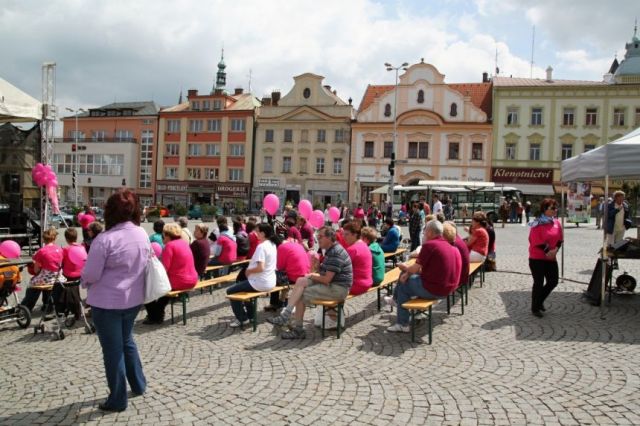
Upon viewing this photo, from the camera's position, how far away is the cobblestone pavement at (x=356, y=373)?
430cm

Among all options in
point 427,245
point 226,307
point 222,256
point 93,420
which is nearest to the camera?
point 93,420

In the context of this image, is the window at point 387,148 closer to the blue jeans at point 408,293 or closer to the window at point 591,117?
the window at point 591,117

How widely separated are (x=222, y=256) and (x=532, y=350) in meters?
5.73

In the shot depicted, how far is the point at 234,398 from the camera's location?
4609 mm

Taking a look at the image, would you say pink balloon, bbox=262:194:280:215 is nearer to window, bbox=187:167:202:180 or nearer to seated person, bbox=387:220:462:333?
seated person, bbox=387:220:462:333

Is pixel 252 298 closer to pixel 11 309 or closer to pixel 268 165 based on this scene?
pixel 11 309

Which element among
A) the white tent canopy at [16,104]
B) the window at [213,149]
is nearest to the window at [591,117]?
the window at [213,149]

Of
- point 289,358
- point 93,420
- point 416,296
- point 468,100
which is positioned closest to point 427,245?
point 416,296

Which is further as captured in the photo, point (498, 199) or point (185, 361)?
point (498, 199)

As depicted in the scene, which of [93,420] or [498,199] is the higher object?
[498,199]

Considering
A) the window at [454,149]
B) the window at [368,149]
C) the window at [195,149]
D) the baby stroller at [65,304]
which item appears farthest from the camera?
the window at [195,149]

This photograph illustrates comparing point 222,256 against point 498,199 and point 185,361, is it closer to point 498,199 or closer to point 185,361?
point 185,361

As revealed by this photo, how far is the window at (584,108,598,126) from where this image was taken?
42.7 metres

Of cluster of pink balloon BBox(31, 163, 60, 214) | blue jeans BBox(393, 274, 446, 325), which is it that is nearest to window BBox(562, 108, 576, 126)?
cluster of pink balloon BBox(31, 163, 60, 214)
